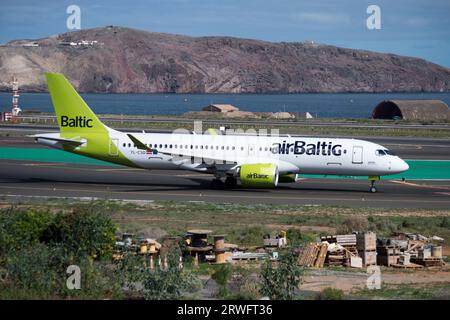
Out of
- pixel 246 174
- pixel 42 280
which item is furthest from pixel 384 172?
A: pixel 42 280

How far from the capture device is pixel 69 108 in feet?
184

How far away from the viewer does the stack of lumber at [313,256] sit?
109 ft

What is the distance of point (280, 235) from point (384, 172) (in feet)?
61.2

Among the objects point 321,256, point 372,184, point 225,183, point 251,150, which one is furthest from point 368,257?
point 225,183

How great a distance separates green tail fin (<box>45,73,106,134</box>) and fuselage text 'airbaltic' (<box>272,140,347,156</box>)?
1253 cm

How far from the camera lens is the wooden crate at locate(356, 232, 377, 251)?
33.8 meters

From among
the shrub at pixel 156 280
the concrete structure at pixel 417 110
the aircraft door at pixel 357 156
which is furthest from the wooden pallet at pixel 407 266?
the concrete structure at pixel 417 110

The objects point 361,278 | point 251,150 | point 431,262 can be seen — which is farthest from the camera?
point 251,150

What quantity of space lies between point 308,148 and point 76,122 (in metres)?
15.5

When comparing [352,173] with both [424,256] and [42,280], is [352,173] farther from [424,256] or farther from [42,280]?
[42,280]

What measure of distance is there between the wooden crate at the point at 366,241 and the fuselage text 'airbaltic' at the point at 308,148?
20.1 meters

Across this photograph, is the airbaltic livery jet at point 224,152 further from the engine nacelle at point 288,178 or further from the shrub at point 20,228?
the shrub at point 20,228

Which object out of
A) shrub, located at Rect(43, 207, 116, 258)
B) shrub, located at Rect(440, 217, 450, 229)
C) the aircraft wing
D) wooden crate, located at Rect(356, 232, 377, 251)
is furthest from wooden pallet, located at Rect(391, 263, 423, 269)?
the aircraft wing

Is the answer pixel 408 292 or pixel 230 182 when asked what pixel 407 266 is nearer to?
pixel 408 292
